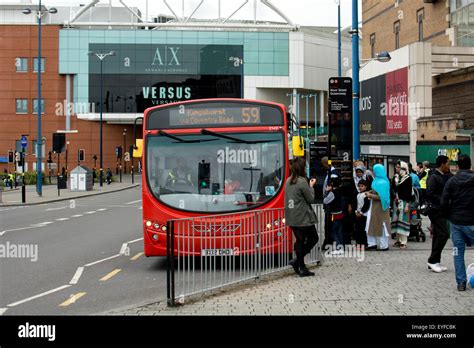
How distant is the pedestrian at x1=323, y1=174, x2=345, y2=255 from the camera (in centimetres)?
1235

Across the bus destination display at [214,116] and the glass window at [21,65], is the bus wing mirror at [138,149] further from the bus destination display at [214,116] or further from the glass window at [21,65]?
the glass window at [21,65]

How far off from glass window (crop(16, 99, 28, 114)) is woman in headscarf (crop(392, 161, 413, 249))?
70099mm

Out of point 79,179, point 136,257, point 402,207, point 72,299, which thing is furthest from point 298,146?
point 79,179

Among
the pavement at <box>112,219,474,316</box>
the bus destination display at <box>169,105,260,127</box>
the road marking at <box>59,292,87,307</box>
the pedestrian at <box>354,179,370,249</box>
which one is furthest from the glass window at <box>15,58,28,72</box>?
the road marking at <box>59,292,87,307</box>

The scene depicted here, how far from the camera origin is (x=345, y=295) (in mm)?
8203

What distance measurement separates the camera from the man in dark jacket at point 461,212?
838 centimetres

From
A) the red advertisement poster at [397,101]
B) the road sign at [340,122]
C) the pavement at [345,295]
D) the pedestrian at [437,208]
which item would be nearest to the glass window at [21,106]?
the red advertisement poster at [397,101]

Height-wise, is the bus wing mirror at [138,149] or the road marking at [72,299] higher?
the bus wing mirror at [138,149]

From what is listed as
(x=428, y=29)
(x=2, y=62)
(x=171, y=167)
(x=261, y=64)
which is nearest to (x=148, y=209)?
(x=171, y=167)

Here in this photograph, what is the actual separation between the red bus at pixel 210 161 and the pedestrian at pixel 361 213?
7.71 ft

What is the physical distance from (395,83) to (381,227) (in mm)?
22717

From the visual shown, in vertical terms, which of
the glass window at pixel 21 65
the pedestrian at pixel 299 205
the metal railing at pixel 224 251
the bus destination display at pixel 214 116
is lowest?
the metal railing at pixel 224 251

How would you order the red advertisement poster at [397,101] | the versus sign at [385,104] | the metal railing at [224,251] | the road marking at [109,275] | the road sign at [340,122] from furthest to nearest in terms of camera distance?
1. the versus sign at [385,104]
2. the red advertisement poster at [397,101]
3. the road sign at [340,122]
4. the road marking at [109,275]
5. the metal railing at [224,251]

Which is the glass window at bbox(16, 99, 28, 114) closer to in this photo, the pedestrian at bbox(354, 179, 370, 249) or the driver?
the pedestrian at bbox(354, 179, 370, 249)
